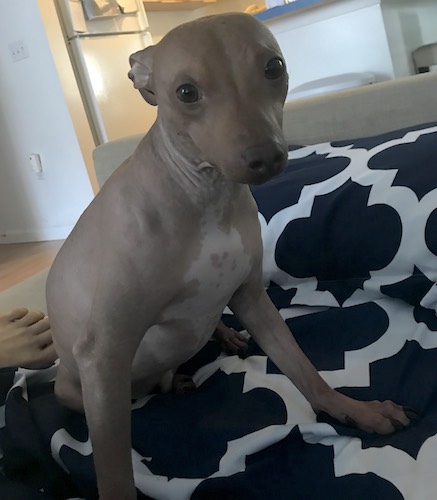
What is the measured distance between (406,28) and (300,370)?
174 cm

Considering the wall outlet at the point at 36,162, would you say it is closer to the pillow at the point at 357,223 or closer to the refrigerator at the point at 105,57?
the refrigerator at the point at 105,57

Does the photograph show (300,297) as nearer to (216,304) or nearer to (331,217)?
(331,217)

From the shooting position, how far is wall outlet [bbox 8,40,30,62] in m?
3.39

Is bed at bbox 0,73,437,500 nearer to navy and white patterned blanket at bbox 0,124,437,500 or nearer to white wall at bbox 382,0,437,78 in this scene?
navy and white patterned blanket at bbox 0,124,437,500

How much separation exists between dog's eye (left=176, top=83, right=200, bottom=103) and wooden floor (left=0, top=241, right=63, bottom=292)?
242 cm

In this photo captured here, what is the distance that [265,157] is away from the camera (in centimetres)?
56

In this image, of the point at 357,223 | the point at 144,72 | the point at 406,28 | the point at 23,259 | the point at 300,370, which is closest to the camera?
the point at 144,72

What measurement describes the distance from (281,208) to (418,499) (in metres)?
0.59

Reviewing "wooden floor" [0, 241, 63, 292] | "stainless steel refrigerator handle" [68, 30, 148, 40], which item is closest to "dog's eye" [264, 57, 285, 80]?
"wooden floor" [0, 241, 63, 292]

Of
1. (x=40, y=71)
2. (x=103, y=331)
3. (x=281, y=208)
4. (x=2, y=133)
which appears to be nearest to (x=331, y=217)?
(x=281, y=208)

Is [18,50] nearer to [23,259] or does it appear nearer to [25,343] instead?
[23,259]

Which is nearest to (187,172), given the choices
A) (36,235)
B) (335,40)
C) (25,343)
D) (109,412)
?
(109,412)

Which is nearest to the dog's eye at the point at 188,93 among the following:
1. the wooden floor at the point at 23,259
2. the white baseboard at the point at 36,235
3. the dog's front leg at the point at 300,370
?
the dog's front leg at the point at 300,370

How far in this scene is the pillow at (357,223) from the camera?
0.96 m
